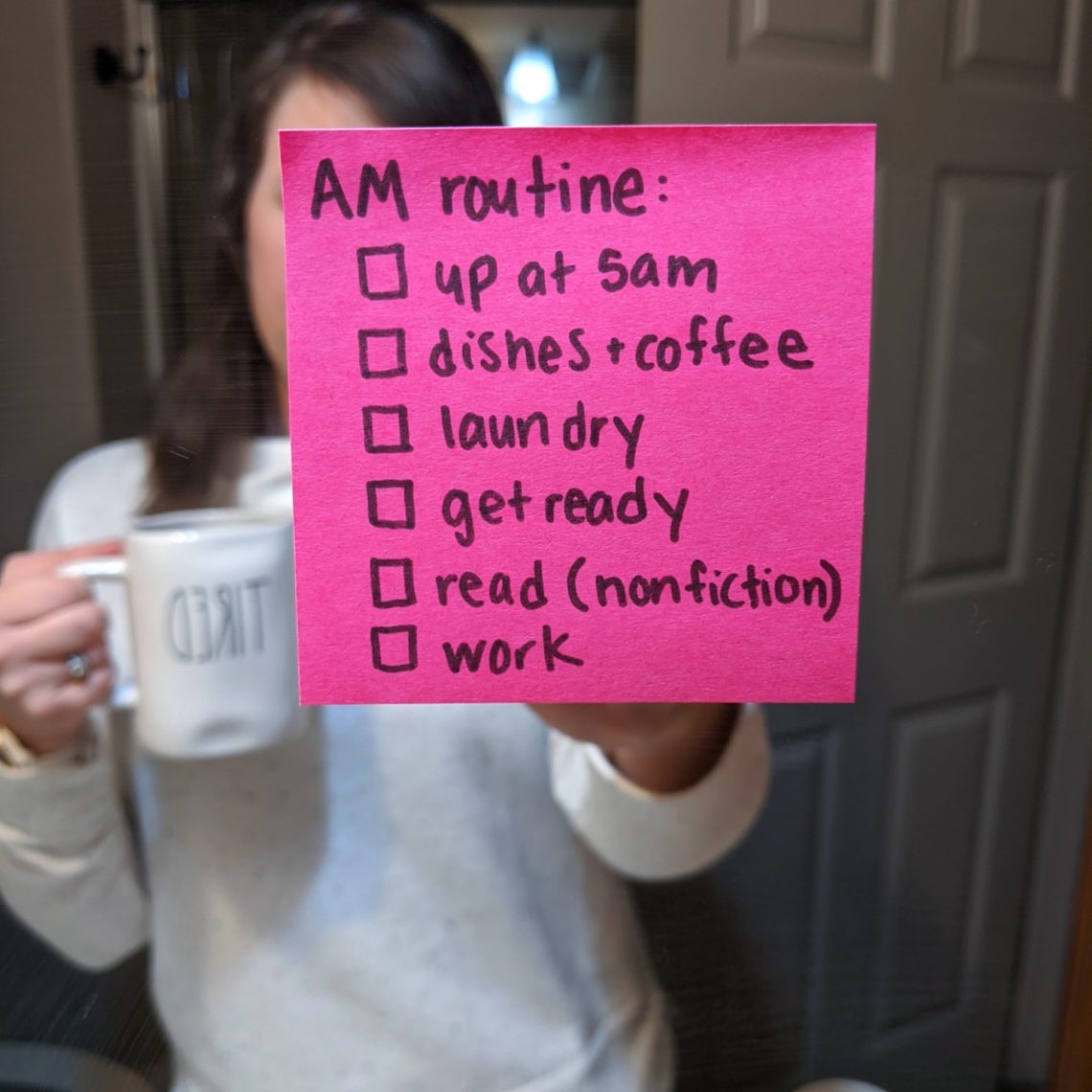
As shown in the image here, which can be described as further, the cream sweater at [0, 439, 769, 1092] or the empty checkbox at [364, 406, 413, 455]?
the cream sweater at [0, 439, 769, 1092]

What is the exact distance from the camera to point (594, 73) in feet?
0.94

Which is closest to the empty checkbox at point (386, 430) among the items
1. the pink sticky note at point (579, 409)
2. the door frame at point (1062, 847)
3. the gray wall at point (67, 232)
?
the pink sticky note at point (579, 409)

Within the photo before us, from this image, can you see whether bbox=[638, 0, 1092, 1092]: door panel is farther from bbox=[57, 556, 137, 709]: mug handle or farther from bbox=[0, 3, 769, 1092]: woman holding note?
bbox=[57, 556, 137, 709]: mug handle

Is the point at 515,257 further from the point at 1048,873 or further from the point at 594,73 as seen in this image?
the point at 1048,873

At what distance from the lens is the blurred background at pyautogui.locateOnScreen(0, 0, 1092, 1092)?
0.29 meters

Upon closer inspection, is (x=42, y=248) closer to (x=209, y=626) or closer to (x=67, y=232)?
(x=67, y=232)

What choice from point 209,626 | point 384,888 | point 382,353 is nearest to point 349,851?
point 384,888

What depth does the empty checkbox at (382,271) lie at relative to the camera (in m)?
0.24

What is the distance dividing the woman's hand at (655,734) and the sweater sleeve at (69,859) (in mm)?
198

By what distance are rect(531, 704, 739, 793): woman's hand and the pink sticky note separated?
62 millimetres

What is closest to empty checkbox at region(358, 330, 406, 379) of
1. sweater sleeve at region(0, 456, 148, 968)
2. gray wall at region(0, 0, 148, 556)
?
gray wall at region(0, 0, 148, 556)

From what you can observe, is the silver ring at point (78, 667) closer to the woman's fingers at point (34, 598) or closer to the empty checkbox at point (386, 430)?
the woman's fingers at point (34, 598)

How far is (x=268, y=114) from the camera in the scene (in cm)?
28

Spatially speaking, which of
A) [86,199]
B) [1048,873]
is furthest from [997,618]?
[86,199]
